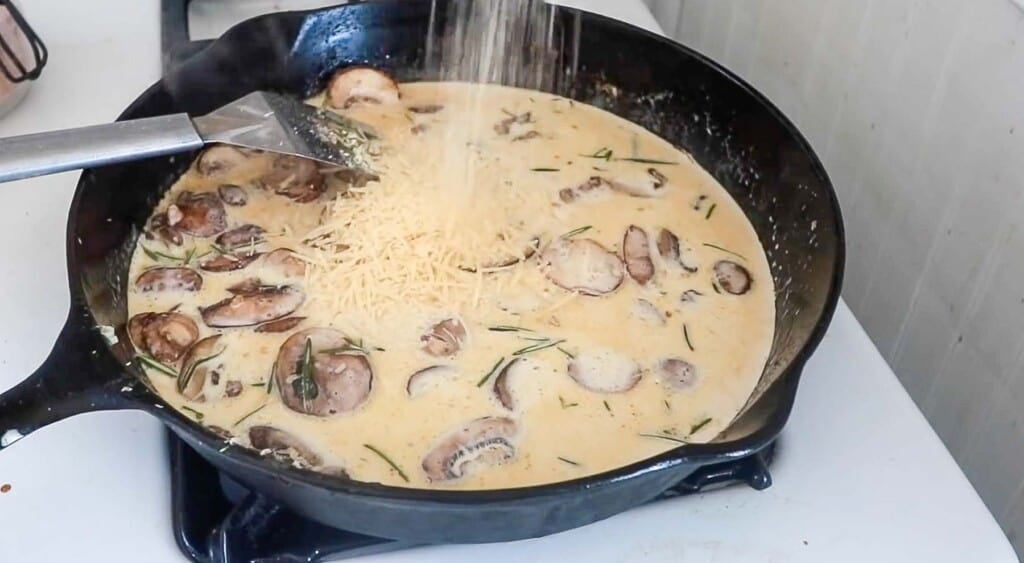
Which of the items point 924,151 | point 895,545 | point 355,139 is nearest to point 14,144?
point 355,139

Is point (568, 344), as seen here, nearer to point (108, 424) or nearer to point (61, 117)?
point (108, 424)

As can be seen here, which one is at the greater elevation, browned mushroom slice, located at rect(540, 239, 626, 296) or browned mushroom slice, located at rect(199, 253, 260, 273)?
browned mushroom slice, located at rect(540, 239, 626, 296)

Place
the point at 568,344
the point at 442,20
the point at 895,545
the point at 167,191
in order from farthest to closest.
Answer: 1. the point at 442,20
2. the point at 167,191
3. the point at 568,344
4. the point at 895,545

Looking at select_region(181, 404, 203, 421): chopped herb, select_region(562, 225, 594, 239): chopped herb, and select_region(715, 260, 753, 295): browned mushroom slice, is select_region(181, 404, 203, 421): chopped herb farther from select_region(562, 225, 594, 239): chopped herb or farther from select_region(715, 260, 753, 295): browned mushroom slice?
select_region(715, 260, 753, 295): browned mushroom slice

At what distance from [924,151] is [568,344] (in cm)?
46

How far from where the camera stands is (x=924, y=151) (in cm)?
114

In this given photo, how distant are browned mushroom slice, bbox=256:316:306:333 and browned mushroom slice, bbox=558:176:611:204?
32 centimetres

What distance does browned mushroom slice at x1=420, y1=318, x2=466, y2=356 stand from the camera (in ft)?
3.11

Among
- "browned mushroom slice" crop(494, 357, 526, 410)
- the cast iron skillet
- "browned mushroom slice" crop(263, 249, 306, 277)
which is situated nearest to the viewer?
the cast iron skillet

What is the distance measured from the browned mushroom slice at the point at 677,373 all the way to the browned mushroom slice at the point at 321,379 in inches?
10.1

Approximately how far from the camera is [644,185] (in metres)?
1.16

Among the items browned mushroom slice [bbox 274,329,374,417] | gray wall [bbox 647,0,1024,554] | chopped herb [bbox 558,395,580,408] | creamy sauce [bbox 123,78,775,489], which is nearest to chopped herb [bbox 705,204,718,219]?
creamy sauce [bbox 123,78,775,489]

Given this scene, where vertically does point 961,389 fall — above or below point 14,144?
below

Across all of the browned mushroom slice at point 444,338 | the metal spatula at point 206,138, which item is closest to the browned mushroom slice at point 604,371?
the browned mushroom slice at point 444,338
